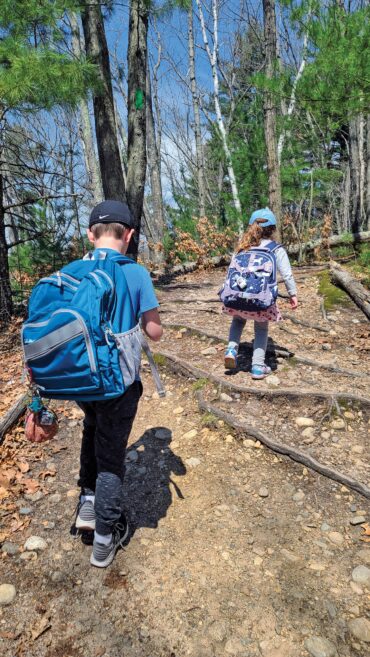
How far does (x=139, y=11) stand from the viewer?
743 centimetres

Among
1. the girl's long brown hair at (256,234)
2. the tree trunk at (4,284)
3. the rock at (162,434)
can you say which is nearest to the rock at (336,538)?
the rock at (162,434)

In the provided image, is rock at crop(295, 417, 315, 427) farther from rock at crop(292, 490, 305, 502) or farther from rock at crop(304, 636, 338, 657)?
rock at crop(304, 636, 338, 657)

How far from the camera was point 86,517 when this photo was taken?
101 inches

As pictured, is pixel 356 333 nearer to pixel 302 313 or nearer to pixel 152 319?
pixel 302 313

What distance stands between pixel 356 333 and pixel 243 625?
14.7 feet

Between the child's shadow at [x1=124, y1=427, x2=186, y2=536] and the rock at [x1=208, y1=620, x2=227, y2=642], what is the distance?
82cm

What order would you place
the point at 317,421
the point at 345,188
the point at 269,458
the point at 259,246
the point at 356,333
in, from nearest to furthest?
1. the point at 269,458
2. the point at 317,421
3. the point at 259,246
4. the point at 356,333
5. the point at 345,188

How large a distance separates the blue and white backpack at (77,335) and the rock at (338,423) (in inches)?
94.3

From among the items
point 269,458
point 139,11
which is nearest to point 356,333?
point 269,458

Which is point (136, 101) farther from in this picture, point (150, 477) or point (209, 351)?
point (150, 477)

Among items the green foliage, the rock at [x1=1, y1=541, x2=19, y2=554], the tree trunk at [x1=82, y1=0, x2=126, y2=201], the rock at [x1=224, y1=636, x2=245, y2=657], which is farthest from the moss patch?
the rock at [x1=1, y1=541, x2=19, y2=554]

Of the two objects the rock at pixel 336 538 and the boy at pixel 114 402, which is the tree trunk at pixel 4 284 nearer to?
the boy at pixel 114 402

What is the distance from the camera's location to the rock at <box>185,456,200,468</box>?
11.3 feet

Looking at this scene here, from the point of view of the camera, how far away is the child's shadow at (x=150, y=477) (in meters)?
2.95
